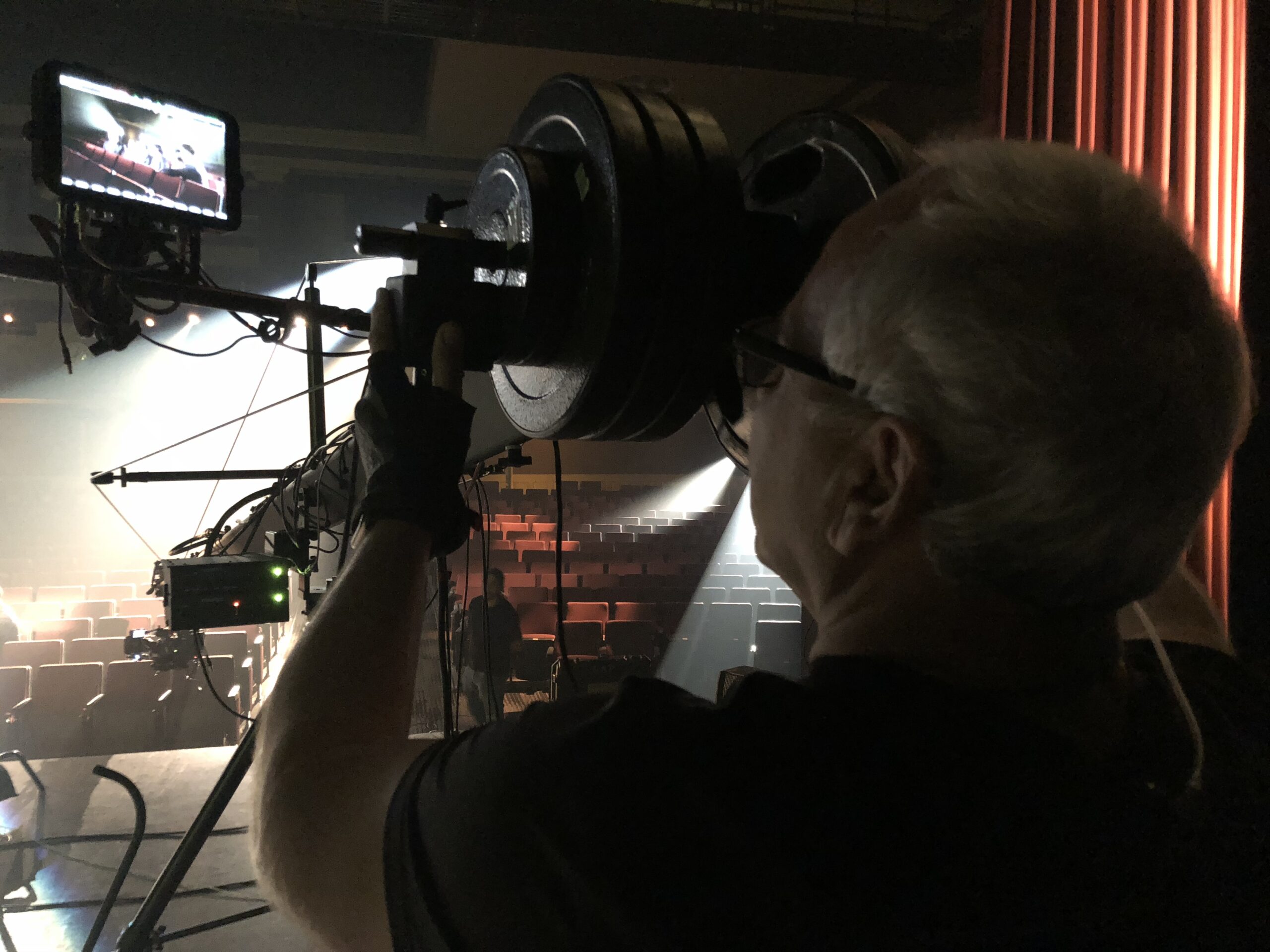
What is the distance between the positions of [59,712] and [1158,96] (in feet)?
16.7

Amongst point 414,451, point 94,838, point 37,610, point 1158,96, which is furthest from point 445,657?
point 37,610

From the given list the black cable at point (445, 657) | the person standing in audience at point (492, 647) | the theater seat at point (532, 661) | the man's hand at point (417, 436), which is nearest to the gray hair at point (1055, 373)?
the man's hand at point (417, 436)

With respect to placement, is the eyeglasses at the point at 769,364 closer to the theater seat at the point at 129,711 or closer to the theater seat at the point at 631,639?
the theater seat at the point at 129,711

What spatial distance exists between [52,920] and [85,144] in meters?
2.59

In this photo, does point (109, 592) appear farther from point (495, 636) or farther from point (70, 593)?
point (495, 636)

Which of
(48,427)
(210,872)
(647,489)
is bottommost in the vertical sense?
(210,872)

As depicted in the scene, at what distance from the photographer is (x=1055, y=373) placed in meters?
0.40

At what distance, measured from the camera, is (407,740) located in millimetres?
537

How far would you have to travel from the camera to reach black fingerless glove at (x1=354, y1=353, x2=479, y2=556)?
65cm

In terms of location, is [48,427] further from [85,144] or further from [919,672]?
[919,672]

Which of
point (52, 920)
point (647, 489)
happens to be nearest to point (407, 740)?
point (52, 920)

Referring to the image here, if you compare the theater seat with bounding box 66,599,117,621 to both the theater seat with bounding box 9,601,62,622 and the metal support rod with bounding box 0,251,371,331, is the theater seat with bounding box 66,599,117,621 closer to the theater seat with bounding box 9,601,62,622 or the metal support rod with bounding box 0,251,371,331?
the theater seat with bounding box 9,601,62,622

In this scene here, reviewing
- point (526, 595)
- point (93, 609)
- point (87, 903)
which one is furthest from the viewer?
point (93, 609)

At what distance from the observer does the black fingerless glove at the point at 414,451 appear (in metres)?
0.65
